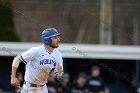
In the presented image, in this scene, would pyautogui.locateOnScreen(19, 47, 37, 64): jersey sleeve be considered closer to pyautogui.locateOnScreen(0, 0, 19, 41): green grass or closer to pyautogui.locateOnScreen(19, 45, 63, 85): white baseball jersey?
pyautogui.locateOnScreen(19, 45, 63, 85): white baseball jersey

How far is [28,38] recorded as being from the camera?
113 ft

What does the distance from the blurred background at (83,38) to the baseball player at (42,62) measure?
81.0 inches

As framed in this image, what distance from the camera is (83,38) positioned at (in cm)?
→ 3459

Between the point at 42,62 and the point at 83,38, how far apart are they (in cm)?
2285

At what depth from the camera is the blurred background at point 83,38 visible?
18297 mm

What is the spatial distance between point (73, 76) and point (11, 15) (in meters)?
8.50

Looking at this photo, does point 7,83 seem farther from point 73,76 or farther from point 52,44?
point 52,44

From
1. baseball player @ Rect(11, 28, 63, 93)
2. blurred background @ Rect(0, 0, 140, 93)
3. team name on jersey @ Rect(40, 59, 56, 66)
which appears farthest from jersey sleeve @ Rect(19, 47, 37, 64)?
blurred background @ Rect(0, 0, 140, 93)

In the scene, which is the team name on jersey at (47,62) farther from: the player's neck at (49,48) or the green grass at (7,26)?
the green grass at (7,26)

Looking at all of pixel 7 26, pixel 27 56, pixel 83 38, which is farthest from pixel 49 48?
pixel 83 38

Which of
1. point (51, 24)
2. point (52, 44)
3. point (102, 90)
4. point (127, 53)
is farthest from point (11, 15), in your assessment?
point (52, 44)

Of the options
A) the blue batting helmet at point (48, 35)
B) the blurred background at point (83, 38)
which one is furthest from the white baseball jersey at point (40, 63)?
the blurred background at point (83, 38)

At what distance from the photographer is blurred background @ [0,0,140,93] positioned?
1830cm

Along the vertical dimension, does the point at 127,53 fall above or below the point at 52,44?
below
